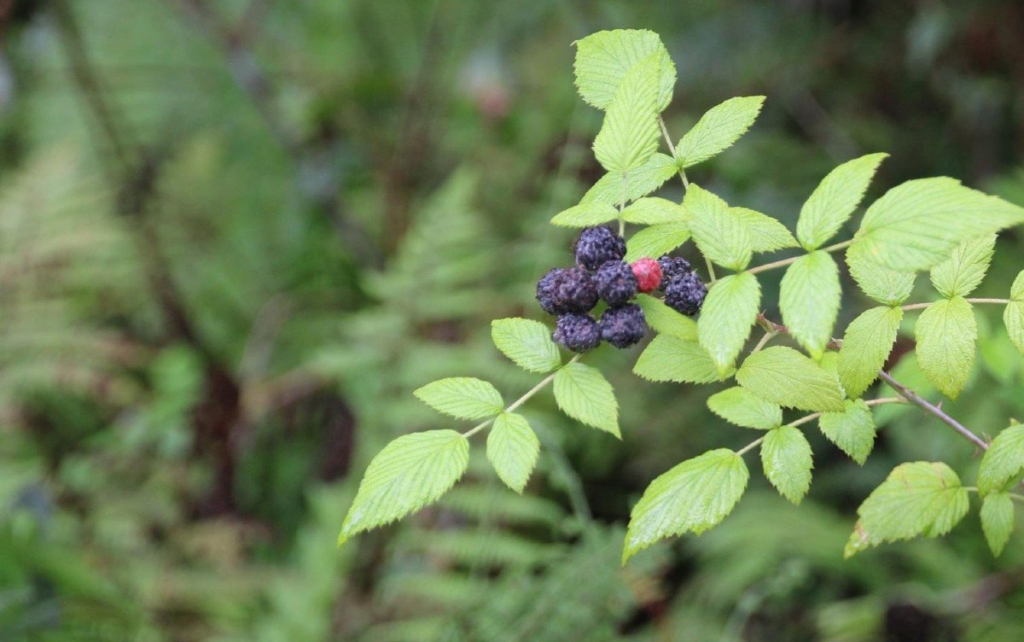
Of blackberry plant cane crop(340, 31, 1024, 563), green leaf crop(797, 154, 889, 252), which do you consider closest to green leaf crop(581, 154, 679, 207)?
blackberry plant cane crop(340, 31, 1024, 563)

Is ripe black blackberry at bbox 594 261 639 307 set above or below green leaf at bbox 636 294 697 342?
above

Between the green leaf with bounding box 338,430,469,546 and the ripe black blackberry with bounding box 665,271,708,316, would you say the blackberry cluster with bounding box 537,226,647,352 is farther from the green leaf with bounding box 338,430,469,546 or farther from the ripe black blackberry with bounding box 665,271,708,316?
the green leaf with bounding box 338,430,469,546

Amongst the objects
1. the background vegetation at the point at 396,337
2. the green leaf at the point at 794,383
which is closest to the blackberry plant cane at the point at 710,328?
the green leaf at the point at 794,383

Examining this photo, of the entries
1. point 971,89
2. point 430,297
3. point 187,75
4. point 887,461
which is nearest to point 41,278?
point 430,297

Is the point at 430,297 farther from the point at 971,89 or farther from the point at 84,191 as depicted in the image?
the point at 971,89

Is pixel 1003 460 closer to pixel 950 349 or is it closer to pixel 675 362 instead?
pixel 950 349

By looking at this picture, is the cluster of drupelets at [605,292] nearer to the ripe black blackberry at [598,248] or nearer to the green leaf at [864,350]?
the ripe black blackberry at [598,248]

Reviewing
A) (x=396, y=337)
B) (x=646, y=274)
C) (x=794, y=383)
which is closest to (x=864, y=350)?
(x=794, y=383)

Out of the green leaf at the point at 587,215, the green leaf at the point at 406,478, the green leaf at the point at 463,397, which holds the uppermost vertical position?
the green leaf at the point at 587,215
